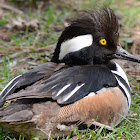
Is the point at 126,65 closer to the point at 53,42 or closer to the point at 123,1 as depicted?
the point at 53,42

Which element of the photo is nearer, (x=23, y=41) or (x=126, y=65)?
(x=126, y=65)

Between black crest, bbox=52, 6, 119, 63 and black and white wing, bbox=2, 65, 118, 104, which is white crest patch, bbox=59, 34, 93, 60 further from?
black and white wing, bbox=2, 65, 118, 104

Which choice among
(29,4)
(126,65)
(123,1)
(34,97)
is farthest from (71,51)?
(123,1)

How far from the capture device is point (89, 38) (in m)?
3.58

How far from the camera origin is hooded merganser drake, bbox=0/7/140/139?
2.98 m

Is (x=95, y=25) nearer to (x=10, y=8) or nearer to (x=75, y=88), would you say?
(x=75, y=88)

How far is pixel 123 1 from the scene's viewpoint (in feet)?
25.8

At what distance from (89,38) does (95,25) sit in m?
0.17

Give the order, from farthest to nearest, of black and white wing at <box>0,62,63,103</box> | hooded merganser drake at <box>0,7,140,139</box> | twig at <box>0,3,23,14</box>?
1. twig at <box>0,3,23,14</box>
2. black and white wing at <box>0,62,63,103</box>
3. hooded merganser drake at <box>0,7,140,139</box>

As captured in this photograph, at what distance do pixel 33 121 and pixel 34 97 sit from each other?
24 centimetres

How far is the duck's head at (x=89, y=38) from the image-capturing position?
11.7ft

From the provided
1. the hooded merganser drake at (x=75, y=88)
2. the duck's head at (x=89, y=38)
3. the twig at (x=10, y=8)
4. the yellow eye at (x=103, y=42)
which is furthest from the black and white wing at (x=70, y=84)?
Answer: the twig at (x=10, y=8)

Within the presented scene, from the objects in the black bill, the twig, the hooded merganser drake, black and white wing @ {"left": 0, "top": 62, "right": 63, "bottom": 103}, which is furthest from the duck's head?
the twig

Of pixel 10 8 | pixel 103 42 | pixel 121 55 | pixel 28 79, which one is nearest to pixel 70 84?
pixel 28 79
